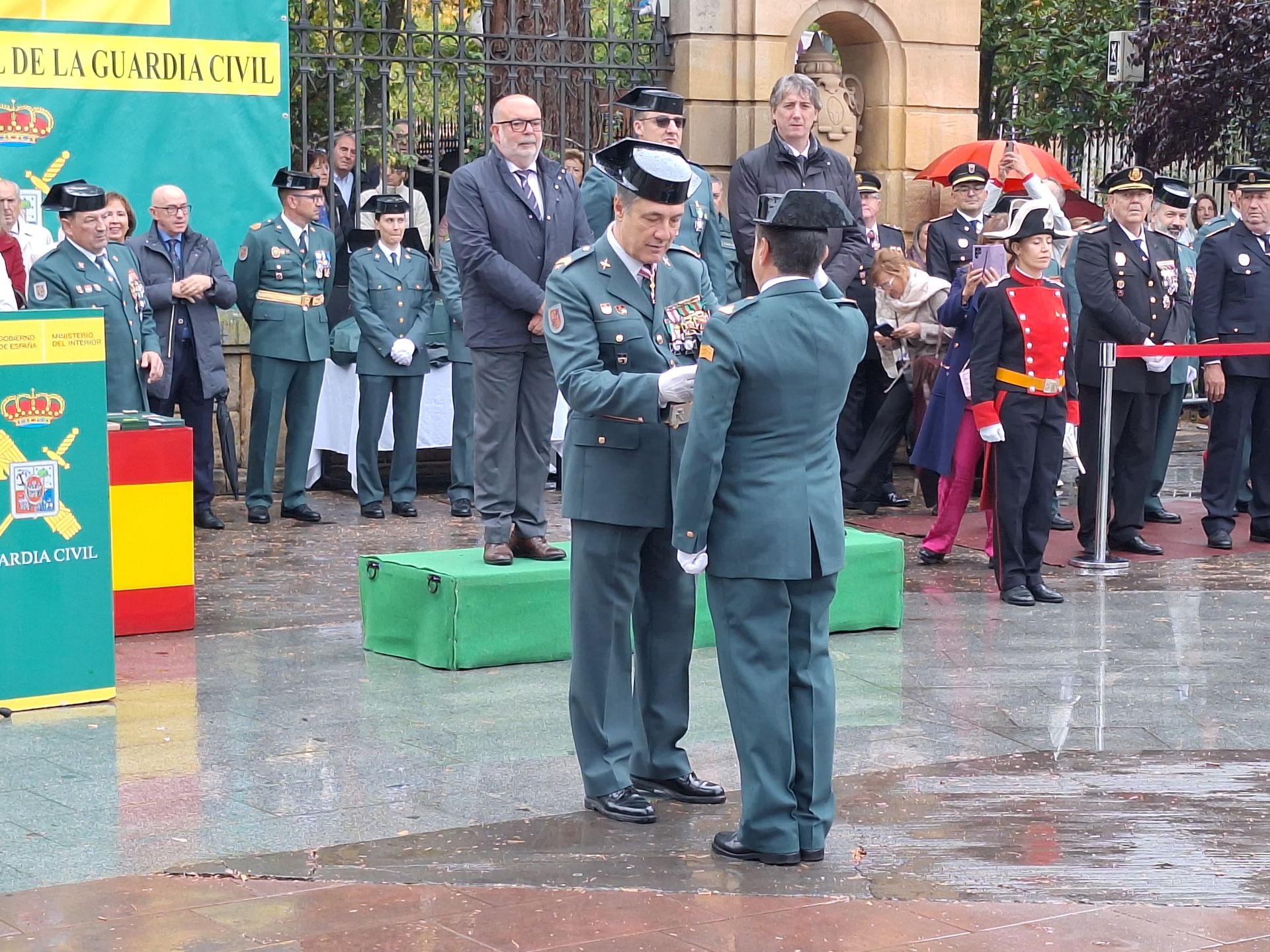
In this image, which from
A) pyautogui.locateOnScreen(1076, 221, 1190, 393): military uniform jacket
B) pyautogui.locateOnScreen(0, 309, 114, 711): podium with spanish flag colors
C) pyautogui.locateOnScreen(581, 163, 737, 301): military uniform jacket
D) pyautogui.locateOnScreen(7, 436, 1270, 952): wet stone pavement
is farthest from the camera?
pyautogui.locateOnScreen(1076, 221, 1190, 393): military uniform jacket

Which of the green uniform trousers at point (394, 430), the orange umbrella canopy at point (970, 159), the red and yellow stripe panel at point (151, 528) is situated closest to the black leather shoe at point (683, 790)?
the red and yellow stripe panel at point (151, 528)

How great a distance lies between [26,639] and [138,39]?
546cm

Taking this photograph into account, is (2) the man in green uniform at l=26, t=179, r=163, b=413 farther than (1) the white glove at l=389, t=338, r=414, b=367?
No

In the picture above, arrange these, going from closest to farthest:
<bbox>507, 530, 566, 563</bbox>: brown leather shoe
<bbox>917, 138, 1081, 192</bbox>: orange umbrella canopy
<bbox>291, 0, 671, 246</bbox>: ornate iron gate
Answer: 1. <bbox>507, 530, 566, 563</bbox>: brown leather shoe
2. <bbox>291, 0, 671, 246</bbox>: ornate iron gate
3. <bbox>917, 138, 1081, 192</bbox>: orange umbrella canopy

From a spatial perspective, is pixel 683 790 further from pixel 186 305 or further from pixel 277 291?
pixel 277 291

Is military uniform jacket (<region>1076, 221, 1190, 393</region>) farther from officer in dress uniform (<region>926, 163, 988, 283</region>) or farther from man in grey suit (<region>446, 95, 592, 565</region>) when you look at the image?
man in grey suit (<region>446, 95, 592, 565</region>)

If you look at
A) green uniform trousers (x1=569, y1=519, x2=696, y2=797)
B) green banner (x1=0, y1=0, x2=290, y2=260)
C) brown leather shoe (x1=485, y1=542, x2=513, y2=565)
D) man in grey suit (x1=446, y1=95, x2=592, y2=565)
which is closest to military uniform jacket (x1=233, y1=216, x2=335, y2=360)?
green banner (x1=0, y1=0, x2=290, y2=260)

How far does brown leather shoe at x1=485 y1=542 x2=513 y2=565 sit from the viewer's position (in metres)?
7.59

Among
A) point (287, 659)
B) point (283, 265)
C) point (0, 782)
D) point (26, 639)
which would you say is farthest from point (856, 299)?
point (0, 782)

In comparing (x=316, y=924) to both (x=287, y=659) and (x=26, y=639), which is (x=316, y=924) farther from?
(x=287, y=659)

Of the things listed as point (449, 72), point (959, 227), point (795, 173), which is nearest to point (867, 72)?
point (959, 227)

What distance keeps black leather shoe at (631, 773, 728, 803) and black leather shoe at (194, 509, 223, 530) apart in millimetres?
5515

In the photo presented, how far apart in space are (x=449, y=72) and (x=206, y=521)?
392 cm

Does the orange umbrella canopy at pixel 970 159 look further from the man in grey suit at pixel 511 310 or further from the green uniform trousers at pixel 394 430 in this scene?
the man in grey suit at pixel 511 310
